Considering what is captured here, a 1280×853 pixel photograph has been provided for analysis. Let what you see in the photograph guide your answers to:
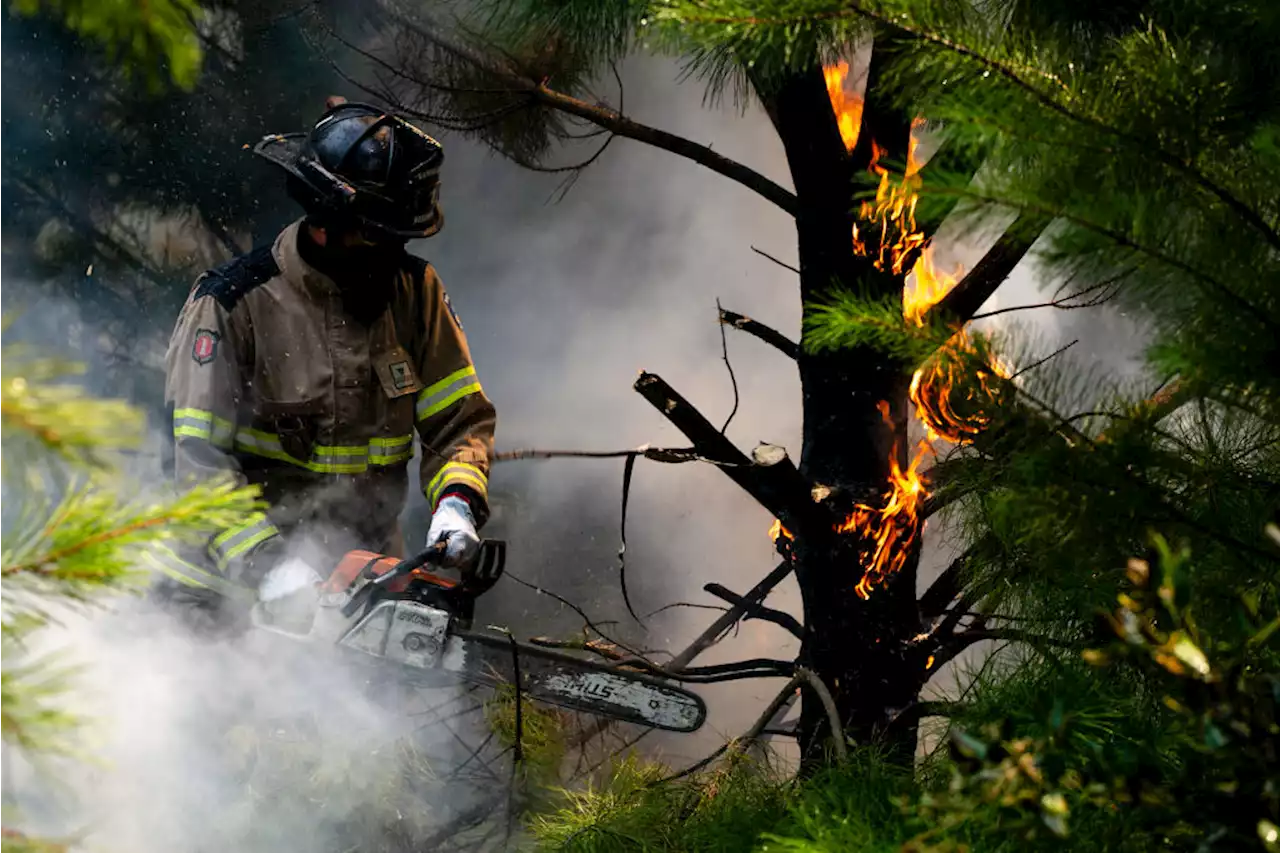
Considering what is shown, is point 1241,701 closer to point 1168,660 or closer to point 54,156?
point 1168,660

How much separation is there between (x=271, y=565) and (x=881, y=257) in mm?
1311

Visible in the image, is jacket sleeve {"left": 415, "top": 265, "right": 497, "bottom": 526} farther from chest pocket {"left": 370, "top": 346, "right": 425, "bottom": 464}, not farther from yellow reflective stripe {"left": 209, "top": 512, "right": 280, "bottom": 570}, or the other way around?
yellow reflective stripe {"left": 209, "top": 512, "right": 280, "bottom": 570}

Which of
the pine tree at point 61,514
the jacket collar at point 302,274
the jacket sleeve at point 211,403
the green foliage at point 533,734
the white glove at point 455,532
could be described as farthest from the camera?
the green foliage at point 533,734

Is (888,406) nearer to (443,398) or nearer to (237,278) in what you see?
(443,398)

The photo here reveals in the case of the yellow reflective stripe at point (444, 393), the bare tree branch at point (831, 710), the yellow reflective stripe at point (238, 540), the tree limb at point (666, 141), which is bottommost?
the bare tree branch at point (831, 710)

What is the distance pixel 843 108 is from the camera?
7.14 ft

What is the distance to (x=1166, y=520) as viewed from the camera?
1.13 m

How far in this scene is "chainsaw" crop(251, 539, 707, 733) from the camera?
2.21m

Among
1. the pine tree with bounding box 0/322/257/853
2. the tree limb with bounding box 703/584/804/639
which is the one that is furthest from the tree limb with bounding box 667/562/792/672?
the pine tree with bounding box 0/322/257/853

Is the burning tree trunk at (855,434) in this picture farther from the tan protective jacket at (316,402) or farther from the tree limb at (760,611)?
the tan protective jacket at (316,402)

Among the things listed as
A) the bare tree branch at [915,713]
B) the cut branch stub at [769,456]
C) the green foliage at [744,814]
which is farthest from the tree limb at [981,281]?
the green foliage at [744,814]

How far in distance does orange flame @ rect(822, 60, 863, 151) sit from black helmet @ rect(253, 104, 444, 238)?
806 mm

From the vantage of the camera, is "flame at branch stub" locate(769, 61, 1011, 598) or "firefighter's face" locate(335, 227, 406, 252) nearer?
"flame at branch stub" locate(769, 61, 1011, 598)

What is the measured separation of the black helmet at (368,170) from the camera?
2.25m
